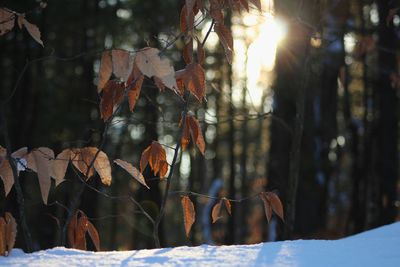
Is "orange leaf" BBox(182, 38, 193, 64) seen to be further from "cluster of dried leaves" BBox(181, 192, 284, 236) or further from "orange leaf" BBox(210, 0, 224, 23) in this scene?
"cluster of dried leaves" BBox(181, 192, 284, 236)

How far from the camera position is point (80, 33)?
1085 cm

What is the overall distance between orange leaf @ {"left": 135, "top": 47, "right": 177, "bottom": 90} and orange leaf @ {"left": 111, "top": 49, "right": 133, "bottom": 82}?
0.05 metres

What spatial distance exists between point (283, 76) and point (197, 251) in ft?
11.4

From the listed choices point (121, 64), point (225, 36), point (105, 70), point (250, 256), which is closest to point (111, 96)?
point (105, 70)

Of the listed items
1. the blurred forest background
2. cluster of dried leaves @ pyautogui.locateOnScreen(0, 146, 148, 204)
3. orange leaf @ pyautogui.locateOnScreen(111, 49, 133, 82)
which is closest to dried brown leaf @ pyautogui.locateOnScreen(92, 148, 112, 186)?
cluster of dried leaves @ pyautogui.locateOnScreen(0, 146, 148, 204)

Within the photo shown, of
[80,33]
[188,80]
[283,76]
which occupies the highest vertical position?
[80,33]

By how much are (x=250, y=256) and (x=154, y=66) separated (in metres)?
0.62

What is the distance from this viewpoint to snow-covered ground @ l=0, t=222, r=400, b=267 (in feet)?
5.09

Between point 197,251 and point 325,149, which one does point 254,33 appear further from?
point 325,149

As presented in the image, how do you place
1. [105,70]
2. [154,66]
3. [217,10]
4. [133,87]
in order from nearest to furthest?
[154,66], [105,70], [133,87], [217,10]

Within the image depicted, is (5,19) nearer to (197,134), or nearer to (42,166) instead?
(42,166)

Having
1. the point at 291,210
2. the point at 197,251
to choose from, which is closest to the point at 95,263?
the point at 197,251

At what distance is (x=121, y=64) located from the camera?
1.67m

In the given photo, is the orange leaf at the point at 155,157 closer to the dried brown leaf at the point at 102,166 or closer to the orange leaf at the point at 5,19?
the dried brown leaf at the point at 102,166
